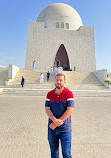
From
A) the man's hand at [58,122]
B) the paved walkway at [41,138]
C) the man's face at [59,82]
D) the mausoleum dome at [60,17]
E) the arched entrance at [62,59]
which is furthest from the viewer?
the mausoleum dome at [60,17]

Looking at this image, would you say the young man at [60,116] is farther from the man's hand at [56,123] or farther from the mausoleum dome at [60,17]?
the mausoleum dome at [60,17]

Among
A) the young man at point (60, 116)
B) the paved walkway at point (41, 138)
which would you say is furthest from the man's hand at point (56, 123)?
the paved walkway at point (41, 138)

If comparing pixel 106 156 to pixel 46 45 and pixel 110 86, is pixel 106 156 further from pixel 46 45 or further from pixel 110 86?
pixel 46 45

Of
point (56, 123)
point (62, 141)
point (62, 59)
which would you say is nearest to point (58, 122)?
point (56, 123)

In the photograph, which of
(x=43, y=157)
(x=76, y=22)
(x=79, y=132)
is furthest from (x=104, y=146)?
(x=76, y=22)

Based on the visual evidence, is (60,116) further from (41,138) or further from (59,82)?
(41,138)

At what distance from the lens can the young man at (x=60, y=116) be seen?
179cm

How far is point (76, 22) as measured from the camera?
2831 cm

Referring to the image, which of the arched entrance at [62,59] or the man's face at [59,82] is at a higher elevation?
the arched entrance at [62,59]

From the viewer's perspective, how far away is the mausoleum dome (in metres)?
27.0

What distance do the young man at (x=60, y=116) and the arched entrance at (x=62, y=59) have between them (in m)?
24.8

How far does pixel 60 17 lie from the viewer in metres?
26.9

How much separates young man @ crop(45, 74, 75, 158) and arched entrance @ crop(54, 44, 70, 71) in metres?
24.8

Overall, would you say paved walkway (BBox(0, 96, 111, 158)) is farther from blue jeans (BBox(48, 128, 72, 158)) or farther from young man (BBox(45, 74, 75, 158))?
young man (BBox(45, 74, 75, 158))
